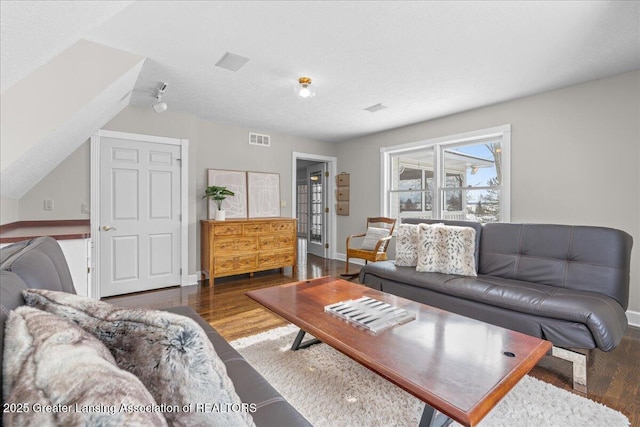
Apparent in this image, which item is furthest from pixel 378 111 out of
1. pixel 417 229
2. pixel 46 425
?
pixel 46 425

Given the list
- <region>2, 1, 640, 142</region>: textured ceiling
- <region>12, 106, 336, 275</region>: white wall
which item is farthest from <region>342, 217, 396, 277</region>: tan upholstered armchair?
<region>2, 1, 640, 142</region>: textured ceiling

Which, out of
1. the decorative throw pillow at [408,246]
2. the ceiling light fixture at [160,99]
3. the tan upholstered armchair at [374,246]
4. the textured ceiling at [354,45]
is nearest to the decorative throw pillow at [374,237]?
the tan upholstered armchair at [374,246]

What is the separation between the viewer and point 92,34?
7.13ft

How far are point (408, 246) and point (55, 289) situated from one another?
2895 millimetres

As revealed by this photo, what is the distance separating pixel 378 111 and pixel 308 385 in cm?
340

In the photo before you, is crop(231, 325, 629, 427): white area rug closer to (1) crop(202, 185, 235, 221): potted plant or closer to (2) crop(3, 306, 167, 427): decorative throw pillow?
(2) crop(3, 306, 167, 427): decorative throw pillow

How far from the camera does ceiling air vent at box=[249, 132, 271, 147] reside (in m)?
4.96

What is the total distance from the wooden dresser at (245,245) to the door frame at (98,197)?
0.28 metres

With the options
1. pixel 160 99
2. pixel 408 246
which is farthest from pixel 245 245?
pixel 408 246

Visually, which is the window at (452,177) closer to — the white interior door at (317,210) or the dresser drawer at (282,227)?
the white interior door at (317,210)

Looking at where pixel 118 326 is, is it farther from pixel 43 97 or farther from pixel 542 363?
pixel 542 363

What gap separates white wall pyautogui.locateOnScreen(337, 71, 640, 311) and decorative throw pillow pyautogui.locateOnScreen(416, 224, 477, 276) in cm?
117

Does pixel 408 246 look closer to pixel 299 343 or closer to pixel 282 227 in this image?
pixel 299 343

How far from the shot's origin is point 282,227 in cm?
478
